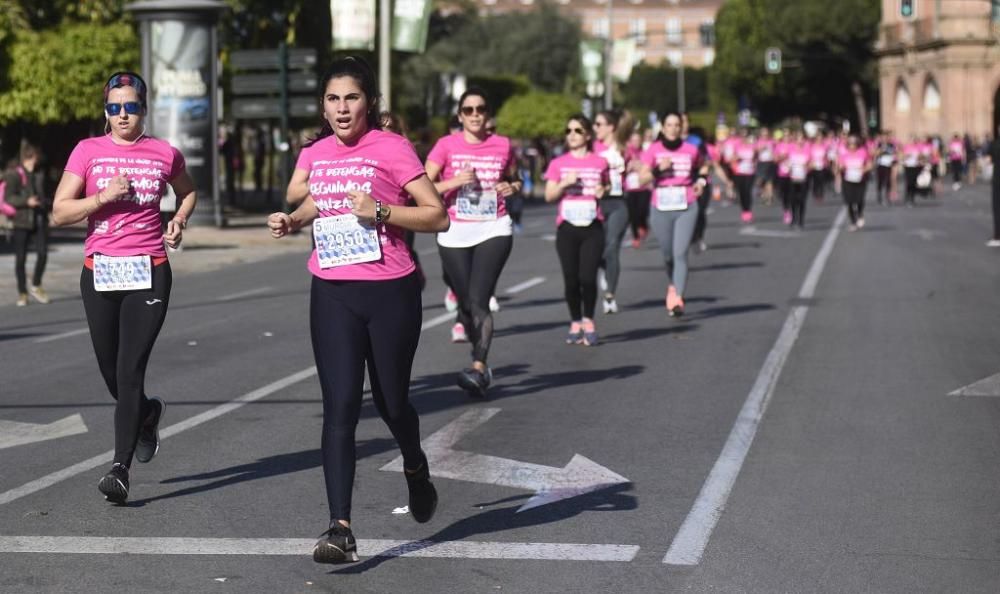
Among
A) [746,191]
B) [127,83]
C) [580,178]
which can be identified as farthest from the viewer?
[746,191]

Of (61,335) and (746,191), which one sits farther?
(746,191)

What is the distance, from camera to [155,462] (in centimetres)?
859

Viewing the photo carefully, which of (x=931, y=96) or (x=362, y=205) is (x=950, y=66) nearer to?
(x=931, y=96)

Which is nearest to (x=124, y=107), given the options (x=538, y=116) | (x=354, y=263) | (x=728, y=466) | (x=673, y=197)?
(x=354, y=263)

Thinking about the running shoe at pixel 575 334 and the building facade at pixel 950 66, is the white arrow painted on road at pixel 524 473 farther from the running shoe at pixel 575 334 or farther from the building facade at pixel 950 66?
the building facade at pixel 950 66

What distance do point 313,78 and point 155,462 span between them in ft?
70.6

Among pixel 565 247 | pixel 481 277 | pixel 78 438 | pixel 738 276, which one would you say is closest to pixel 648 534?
pixel 78 438

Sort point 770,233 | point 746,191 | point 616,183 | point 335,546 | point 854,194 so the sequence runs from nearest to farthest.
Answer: point 335,546 → point 616,183 → point 770,233 → point 854,194 → point 746,191

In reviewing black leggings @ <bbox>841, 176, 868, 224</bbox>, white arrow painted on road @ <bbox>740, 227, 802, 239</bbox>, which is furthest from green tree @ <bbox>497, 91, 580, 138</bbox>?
white arrow painted on road @ <bbox>740, 227, 802, 239</bbox>

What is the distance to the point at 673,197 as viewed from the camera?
1555 cm

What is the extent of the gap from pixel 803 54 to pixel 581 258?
3508 inches

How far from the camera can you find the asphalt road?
6.34 meters

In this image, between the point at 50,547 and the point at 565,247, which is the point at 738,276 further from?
the point at 50,547

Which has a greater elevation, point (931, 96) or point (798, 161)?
point (931, 96)
